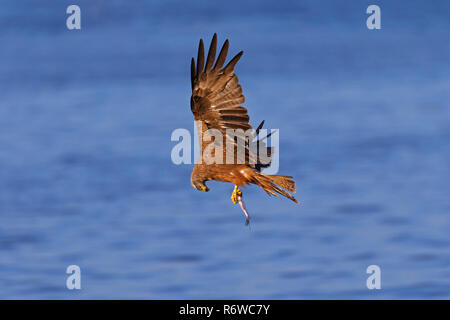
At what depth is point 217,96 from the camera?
10969mm

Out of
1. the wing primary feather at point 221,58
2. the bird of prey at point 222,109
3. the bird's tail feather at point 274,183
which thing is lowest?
the bird's tail feather at point 274,183

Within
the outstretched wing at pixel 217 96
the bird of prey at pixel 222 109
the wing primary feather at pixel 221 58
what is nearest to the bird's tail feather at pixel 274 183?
the bird of prey at pixel 222 109

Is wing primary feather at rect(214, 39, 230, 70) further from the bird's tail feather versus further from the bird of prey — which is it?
the bird's tail feather

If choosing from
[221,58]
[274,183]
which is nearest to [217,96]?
[221,58]

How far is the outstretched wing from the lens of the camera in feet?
35.9

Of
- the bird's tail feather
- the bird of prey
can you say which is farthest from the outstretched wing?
the bird's tail feather

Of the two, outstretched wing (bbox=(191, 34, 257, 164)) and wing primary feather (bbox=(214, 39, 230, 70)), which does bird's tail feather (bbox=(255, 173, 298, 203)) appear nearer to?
outstretched wing (bbox=(191, 34, 257, 164))

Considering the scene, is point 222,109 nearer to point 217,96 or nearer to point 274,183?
point 217,96

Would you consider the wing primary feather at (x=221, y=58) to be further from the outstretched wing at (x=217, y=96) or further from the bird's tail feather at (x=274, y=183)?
the bird's tail feather at (x=274, y=183)

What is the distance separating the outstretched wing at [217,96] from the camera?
10.9 meters

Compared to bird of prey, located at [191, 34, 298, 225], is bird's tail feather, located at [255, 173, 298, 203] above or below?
below

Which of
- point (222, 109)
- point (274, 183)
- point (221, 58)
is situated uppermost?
point (221, 58)

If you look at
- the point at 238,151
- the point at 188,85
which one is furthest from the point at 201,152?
the point at 188,85

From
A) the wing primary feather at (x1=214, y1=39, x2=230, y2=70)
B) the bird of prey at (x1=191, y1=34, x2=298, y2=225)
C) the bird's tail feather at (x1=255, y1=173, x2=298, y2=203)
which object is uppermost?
the wing primary feather at (x1=214, y1=39, x2=230, y2=70)
